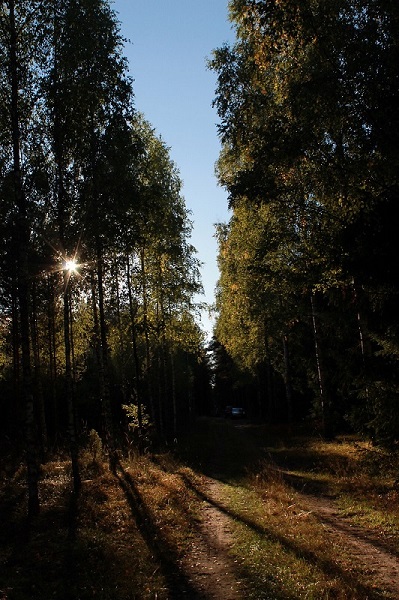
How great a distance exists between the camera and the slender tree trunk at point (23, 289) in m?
9.42

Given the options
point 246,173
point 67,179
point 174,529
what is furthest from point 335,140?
point 174,529

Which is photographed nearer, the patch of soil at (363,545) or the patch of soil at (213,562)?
the patch of soil at (213,562)

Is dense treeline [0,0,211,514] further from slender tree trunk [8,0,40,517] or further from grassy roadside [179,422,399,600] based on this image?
grassy roadside [179,422,399,600]

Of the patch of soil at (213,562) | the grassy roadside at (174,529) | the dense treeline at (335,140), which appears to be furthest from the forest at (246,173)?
the patch of soil at (213,562)

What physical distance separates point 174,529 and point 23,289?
5.62m

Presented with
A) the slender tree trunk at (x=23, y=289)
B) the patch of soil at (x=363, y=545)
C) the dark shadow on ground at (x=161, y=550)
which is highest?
the slender tree trunk at (x=23, y=289)

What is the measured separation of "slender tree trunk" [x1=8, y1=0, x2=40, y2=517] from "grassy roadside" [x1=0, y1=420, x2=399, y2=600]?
0.80m

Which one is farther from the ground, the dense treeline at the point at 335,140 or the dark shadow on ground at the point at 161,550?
the dense treeline at the point at 335,140

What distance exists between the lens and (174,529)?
909 centimetres

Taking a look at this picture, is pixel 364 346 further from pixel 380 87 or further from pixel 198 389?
pixel 198 389

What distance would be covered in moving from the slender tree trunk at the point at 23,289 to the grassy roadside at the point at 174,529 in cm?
80

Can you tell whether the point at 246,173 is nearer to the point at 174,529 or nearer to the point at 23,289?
the point at 23,289

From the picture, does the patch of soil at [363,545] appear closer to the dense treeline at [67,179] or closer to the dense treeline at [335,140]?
the dense treeline at [335,140]

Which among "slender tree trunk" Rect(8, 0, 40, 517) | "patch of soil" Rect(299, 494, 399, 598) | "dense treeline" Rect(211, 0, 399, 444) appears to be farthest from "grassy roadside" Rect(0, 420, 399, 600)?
"dense treeline" Rect(211, 0, 399, 444)
